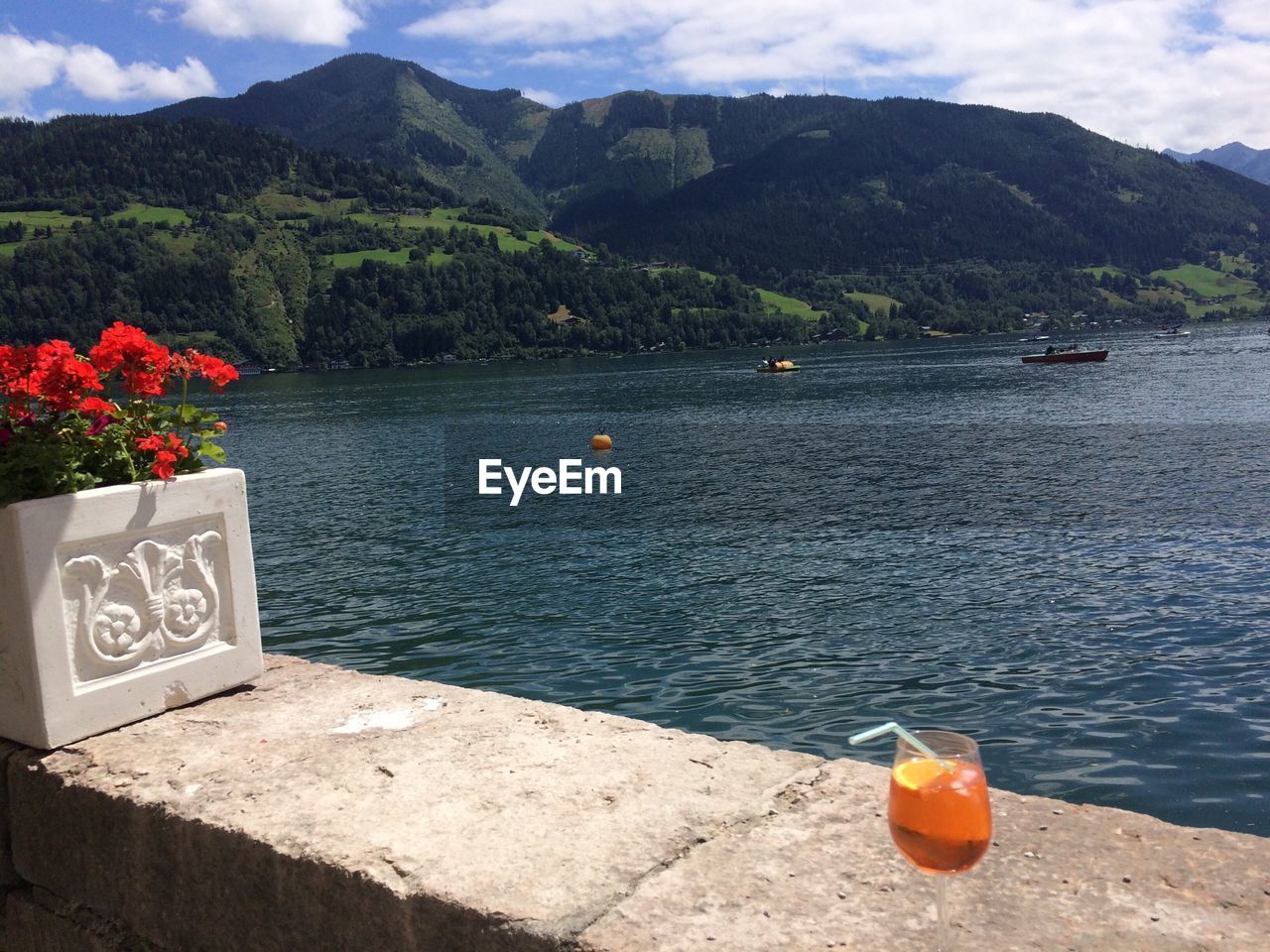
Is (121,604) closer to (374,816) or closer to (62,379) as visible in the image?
(62,379)

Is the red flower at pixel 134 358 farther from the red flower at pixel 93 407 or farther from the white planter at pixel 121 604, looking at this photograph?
the white planter at pixel 121 604

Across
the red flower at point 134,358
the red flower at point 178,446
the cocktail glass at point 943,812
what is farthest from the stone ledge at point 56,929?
the cocktail glass at point 943,812

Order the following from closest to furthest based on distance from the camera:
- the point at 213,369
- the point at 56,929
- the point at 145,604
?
the point at 56,929 < the point at 145,604 < the point at 213,369

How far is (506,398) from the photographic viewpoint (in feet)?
310

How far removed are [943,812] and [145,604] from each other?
4.20 meters

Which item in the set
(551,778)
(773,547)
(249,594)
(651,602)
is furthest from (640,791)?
(773,547)

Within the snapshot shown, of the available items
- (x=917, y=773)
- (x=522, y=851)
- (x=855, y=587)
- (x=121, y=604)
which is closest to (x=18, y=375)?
(x=121, y=604)

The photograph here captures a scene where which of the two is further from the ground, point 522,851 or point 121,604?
point 121,604

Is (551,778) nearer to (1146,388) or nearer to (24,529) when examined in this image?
(24,529)

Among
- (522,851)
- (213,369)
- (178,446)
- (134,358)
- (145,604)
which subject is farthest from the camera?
(213,369)

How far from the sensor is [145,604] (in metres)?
5.17

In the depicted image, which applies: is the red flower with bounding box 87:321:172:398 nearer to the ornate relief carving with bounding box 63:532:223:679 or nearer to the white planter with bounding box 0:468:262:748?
the white planter with bounding box 0:468:262:748

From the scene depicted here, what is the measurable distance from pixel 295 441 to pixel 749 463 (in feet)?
108

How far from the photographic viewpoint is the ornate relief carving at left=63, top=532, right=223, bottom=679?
16.0 ft
